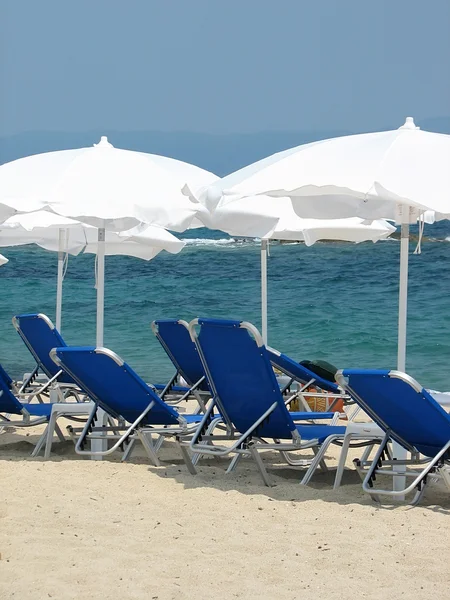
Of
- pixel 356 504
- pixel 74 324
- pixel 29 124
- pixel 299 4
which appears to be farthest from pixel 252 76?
pixel 356 504

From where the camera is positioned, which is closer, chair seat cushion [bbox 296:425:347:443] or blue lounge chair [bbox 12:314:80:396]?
chair seat cushion [bbox 296:425:347:443]

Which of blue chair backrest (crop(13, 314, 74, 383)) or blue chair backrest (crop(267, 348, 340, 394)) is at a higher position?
blue chair backrest (crop(13, 314, 74, 383))

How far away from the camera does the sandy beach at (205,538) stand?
11.3ft

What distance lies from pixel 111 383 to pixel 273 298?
20.7 m

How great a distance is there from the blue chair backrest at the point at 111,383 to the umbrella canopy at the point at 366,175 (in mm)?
929

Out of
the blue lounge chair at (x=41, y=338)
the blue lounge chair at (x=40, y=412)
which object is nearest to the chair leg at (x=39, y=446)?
the blue lounge chair at (x=40, y=412)

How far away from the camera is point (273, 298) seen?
25.9 meters

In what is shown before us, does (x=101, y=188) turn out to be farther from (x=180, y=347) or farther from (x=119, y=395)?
(x=180, y=347)

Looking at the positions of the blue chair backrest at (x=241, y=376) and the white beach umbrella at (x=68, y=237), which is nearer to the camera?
the blue chair backrest at (x=241, y=376)

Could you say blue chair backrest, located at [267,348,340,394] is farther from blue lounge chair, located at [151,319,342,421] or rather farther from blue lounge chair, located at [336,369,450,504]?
blue lounge chair, located at [336,369,450,504]

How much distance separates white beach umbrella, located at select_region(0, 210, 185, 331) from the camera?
7902 mm

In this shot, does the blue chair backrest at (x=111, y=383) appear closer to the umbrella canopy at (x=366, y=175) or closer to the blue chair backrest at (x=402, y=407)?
the umbrella canopy at (x=366, y=175)

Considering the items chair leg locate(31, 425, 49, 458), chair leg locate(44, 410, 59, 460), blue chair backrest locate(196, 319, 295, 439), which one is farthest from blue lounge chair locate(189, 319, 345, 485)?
chair leg locate(31, 425, 49, 458)

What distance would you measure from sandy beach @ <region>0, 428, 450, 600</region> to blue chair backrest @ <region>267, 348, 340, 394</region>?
5.71 ft
